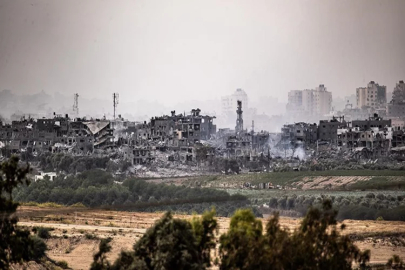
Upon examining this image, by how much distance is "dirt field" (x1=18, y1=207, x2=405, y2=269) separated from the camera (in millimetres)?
36688

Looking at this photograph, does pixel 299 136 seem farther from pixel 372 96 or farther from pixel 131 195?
pixel 372 96

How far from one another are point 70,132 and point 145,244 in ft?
199

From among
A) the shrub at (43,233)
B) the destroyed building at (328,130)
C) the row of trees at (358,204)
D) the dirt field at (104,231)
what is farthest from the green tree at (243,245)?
the destroyed building at (328,130)

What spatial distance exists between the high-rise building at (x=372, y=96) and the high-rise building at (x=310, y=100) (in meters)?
5.15

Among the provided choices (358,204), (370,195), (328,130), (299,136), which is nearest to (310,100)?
(299,136)

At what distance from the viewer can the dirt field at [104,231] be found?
36688mm

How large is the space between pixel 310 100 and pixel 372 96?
32.8ft

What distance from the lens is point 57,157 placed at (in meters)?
72.4

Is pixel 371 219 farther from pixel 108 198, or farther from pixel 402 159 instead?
pixel 402 159

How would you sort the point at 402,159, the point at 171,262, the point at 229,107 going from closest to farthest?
the point at 171,262, the point at 402,159, the point at 229,107

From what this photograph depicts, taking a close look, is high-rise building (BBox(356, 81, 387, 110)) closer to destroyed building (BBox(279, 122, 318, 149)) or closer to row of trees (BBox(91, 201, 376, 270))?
destroyed building (BBox(279, 122, 318, 149))

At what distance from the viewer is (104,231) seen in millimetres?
40312

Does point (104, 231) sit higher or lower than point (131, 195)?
lower

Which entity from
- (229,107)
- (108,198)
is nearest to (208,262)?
(108,198)
